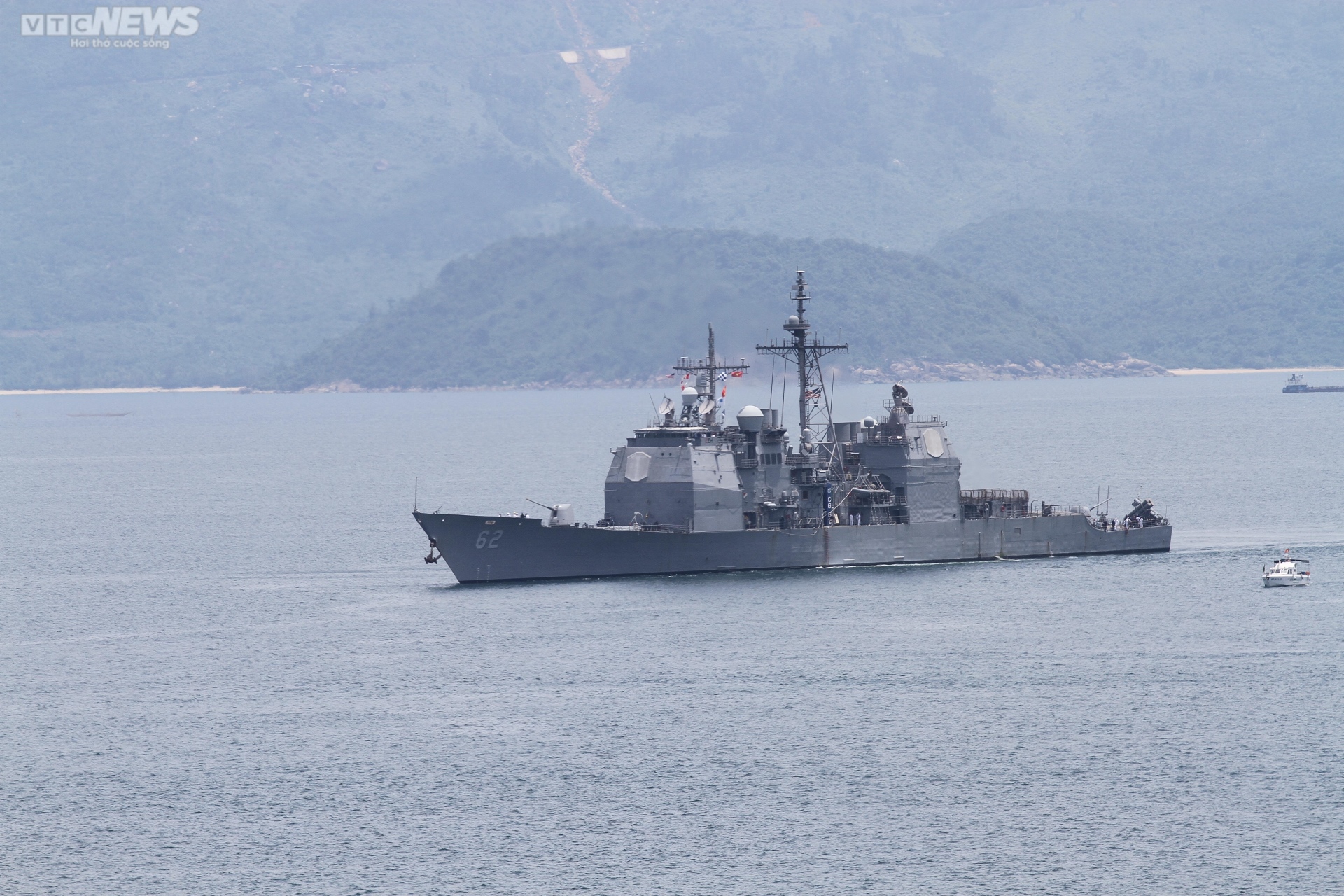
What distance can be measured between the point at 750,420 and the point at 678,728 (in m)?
26.6

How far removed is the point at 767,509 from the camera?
84000 mm

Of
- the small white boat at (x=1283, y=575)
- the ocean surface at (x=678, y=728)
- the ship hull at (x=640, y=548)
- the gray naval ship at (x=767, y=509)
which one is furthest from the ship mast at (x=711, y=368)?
the small white boat at (x=1283, y=575)

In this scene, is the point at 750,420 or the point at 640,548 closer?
the point at 640,548

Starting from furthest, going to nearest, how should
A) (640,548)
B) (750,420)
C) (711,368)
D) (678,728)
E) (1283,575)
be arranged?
(711,368) → (1283,575) → (750,420) → (640,548) → (678,728)

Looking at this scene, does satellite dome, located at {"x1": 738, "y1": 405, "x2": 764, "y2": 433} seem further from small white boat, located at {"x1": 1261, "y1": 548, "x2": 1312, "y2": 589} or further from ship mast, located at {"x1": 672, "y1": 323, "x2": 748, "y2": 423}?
small white boat, located at {"x1": 1261, "y1": 548, "x2": 1312, "y2": 589}

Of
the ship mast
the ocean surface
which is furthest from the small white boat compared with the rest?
the ship mast

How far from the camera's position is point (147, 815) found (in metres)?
51.9

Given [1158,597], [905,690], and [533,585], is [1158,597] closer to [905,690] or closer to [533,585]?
[905,690]

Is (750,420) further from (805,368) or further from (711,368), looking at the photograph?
(805,368)

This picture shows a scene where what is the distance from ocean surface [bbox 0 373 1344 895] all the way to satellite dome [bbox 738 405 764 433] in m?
7.01

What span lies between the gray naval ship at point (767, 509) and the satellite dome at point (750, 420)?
143 millimetres

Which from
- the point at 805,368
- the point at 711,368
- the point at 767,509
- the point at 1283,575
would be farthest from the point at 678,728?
the point at 1283,575

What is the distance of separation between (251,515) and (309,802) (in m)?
76.4

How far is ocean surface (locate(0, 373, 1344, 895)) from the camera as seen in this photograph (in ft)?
158
